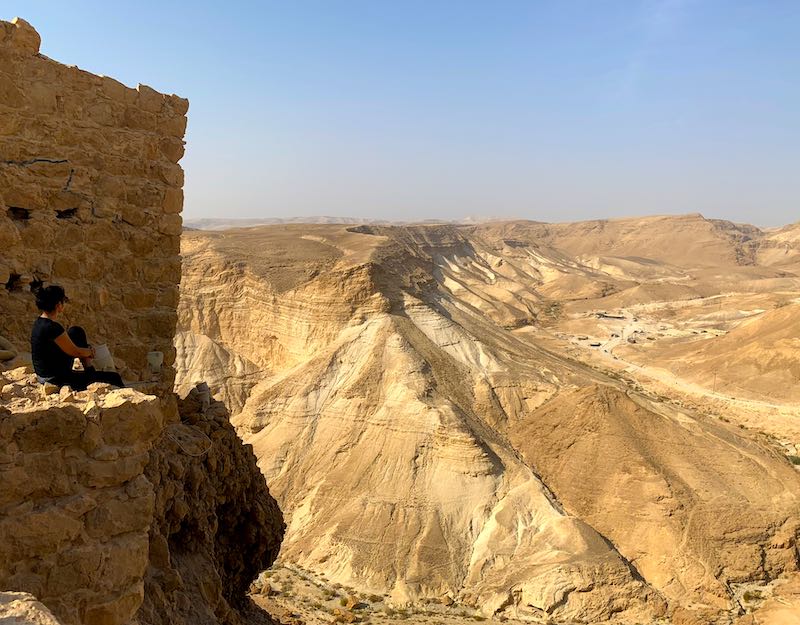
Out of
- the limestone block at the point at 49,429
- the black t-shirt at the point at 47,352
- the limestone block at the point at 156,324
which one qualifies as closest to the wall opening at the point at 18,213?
the limestone block at the point at 156,324

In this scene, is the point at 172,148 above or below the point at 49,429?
above

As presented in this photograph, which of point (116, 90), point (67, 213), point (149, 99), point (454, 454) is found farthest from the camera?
point (454, 454)

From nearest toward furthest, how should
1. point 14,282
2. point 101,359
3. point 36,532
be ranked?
point 36,532, point 101,359, point 14,282

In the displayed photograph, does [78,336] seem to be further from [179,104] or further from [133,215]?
[179,104]

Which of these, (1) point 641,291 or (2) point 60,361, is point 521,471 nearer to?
(2) point 60,361

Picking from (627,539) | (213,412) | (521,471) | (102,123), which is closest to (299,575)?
(521,471)

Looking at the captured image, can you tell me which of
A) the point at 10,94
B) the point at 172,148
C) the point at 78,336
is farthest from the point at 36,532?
the point at 172,148

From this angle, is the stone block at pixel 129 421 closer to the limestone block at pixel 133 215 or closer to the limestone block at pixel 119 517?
the limestone block at pixel 119 517
